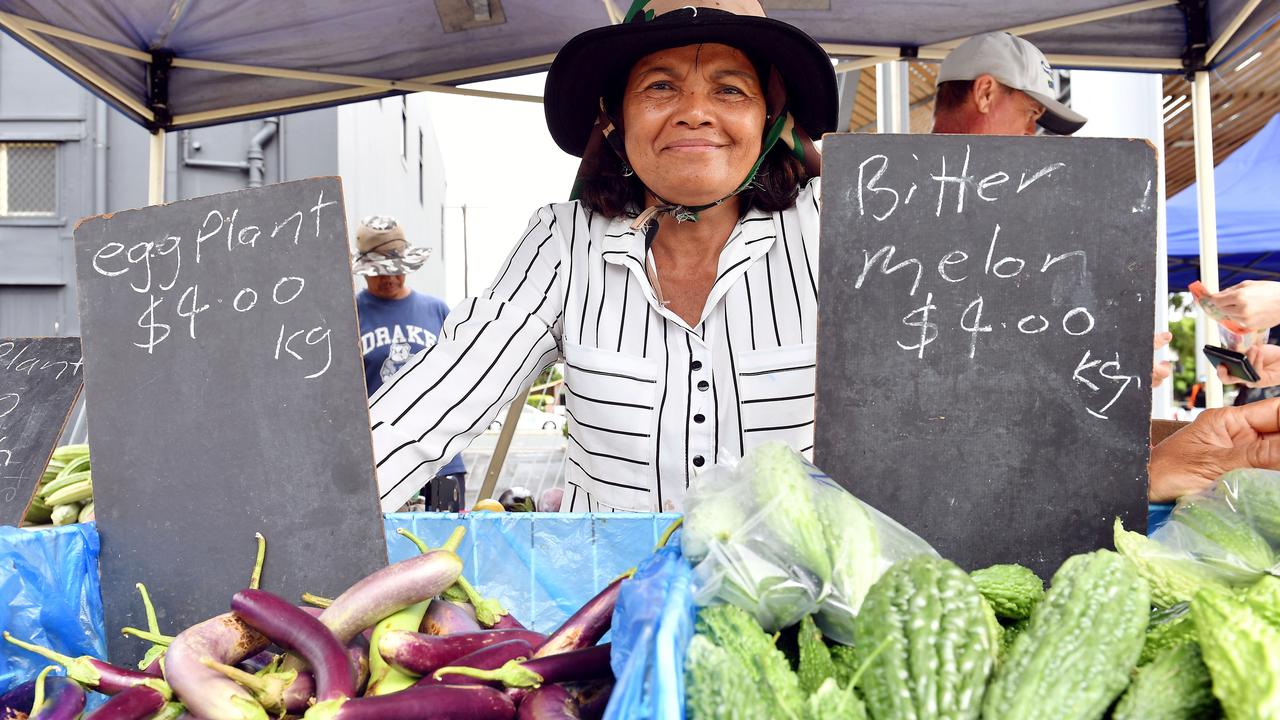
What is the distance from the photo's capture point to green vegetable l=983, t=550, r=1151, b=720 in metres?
0.93

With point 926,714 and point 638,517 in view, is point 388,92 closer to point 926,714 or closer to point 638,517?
point 638,517

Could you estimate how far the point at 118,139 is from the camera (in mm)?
11156

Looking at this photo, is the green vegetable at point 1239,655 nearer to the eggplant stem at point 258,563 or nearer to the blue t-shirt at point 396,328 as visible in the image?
the eggplant stem at point 258,563

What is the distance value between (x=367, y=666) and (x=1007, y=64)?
2972mm

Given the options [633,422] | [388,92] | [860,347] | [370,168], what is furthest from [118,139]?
[860,347]

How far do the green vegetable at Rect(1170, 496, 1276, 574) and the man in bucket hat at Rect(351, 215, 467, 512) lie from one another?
468 centimetres

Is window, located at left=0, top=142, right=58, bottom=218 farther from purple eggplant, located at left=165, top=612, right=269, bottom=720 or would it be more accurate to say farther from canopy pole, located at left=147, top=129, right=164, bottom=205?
purple eggplant, located at left=165, top=612, right=269, bottom=720

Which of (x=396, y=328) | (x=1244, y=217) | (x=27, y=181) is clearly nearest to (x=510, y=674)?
(x=396, y=328)

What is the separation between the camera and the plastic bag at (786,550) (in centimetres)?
108

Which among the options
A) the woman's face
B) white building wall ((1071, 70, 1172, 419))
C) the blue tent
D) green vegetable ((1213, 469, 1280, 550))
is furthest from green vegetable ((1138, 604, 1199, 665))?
the blue tent

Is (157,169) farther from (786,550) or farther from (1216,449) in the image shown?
(1216,449)

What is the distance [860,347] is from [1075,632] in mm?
585

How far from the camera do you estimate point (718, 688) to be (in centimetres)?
93

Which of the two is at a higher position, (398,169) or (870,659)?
(398,169)
